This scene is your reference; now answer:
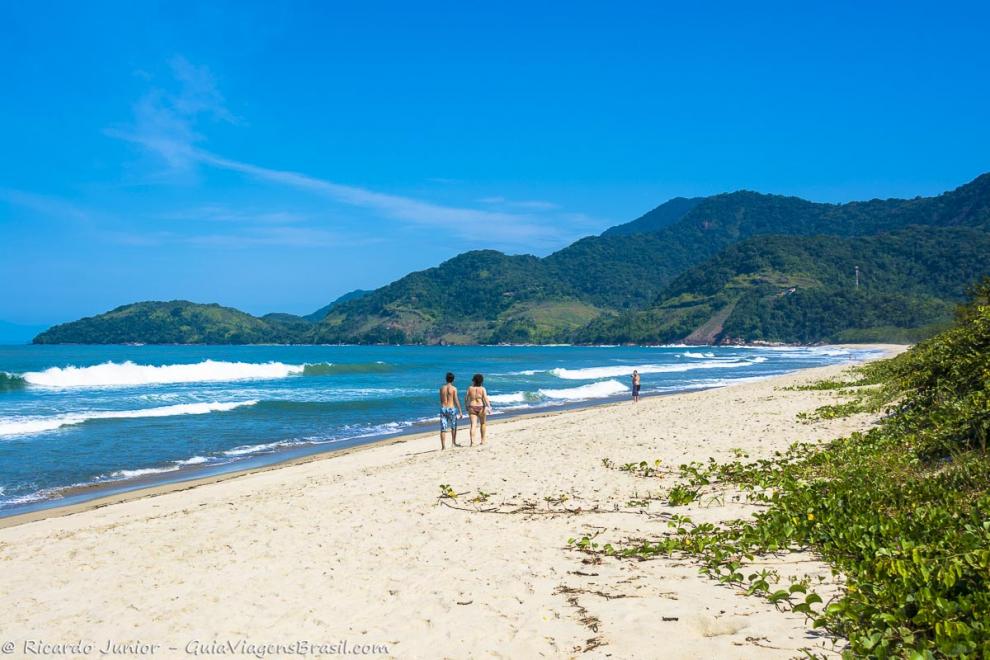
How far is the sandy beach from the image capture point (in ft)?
15.1

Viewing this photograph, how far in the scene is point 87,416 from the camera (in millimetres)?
25172

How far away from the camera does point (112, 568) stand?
7.16m

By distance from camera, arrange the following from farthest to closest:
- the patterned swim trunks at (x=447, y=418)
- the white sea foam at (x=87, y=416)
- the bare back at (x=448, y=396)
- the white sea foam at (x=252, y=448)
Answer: the white sea foam at (x=87, y=416) < the white sea foam at (x=252, y=448) < the patterned swim trunks at (x=447, y=418) < the bare back at (x=448, y=396)

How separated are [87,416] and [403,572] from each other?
23568mm

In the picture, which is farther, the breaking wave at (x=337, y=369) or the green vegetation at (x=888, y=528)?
the breaking wave at (x=337, y=369)

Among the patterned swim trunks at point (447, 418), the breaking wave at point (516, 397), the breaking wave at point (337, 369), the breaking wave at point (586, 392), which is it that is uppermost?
the patterned swim trunks at point (447, 418)

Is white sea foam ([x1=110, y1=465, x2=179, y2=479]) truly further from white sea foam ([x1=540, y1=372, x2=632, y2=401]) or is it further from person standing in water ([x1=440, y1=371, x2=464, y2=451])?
white sea foam ([x1=540, y1=372, x2=632, y2=401])

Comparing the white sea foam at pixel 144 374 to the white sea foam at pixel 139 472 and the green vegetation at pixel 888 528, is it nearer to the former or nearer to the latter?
the white sea foam at pixel 139 472

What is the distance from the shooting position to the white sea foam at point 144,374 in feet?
156

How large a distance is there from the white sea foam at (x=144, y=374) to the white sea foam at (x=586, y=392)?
2666cm

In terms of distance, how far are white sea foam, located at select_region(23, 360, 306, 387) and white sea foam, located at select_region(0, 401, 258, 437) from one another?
20.7m

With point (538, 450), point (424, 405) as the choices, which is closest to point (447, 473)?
point (538, 450)

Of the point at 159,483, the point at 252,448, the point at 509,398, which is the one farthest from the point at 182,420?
the point at 509,398

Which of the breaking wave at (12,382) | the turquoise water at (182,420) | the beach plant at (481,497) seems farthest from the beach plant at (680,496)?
the breaking wave at (12,382)
